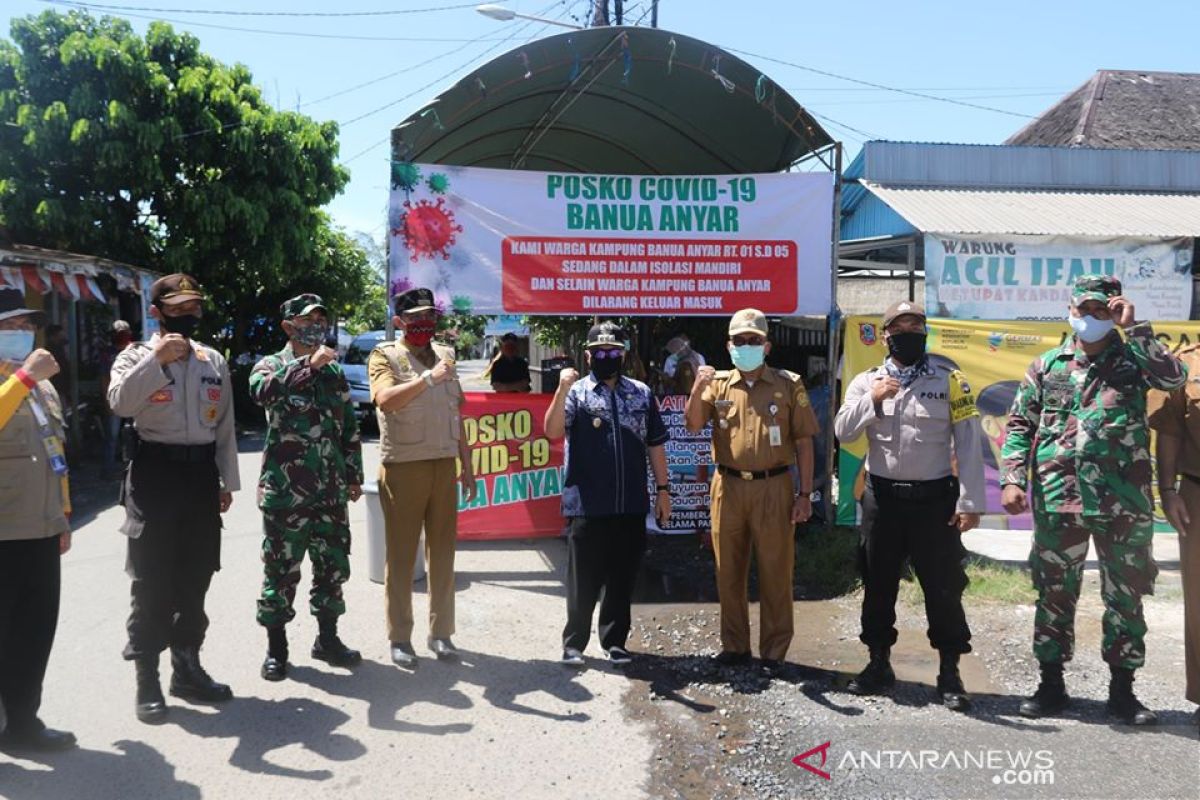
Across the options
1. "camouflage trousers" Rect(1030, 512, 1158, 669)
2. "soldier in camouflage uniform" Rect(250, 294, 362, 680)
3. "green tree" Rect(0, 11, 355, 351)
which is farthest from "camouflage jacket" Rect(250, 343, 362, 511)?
"green tree" Rect(0, 11, 355, 351)

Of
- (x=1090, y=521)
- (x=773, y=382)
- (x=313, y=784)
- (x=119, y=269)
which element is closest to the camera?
(x=313, y=784)

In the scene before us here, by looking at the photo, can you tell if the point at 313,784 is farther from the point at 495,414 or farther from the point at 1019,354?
the point at 1019,354

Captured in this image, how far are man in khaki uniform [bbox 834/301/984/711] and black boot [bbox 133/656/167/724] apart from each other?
328 centimetres

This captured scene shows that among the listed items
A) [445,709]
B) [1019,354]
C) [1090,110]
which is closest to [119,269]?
[445,709]

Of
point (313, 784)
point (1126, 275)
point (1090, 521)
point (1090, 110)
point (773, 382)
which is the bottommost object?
point (313, 784)

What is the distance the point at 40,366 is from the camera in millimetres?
3619

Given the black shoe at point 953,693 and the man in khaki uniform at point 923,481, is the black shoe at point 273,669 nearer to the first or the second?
the man in khaki uniform at point 923,481

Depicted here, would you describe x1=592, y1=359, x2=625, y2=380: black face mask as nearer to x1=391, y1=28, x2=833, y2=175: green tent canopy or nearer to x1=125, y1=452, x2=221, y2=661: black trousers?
x1=125, y1=452, x2=221, y2=661: black trousers

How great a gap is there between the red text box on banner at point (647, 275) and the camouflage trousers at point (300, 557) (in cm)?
251

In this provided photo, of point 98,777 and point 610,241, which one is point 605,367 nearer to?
point 610,241

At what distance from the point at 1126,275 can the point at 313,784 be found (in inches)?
A: 312

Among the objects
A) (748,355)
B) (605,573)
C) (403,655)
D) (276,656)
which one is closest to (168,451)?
(276,656)

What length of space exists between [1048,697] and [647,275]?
392cm

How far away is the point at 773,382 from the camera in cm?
482
